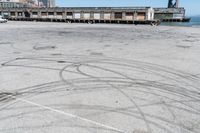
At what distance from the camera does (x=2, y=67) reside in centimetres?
1137

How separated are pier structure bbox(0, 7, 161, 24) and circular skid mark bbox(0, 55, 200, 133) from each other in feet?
208

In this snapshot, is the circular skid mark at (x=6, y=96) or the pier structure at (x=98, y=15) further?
the pier structure at (x=98, y=15)

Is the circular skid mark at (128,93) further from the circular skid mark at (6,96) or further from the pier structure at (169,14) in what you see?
the pier structure at (169,14)

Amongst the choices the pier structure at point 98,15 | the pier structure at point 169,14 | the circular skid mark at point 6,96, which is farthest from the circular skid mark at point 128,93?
the pier structure at point 169,14

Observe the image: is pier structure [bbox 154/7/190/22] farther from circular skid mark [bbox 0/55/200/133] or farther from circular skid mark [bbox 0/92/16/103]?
circular skid mark [bbox 0/92/16/103]

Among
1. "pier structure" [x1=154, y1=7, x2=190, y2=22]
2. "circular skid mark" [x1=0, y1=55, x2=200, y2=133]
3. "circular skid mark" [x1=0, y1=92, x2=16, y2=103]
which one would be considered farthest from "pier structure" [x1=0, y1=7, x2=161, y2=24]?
"circular skid mark" [x1=0, y1=92, x2=16, y2=103]

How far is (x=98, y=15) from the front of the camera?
83125 millimetres

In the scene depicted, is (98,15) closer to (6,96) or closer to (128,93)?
(128,93)

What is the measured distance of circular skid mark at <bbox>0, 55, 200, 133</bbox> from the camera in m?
6.19

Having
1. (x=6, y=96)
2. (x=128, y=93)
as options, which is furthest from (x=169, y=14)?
(x=6, y=96)

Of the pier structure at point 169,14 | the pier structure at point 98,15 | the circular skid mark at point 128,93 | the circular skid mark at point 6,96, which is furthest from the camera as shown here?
the pier structure at point 169,14

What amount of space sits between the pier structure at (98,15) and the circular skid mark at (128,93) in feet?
208

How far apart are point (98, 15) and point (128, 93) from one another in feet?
254

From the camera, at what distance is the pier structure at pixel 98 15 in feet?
258
